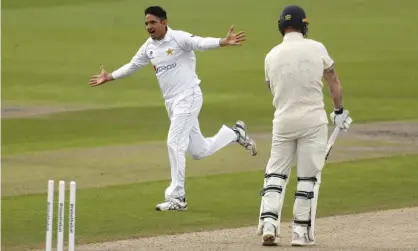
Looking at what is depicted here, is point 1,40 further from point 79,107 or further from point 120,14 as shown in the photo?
point 79,107

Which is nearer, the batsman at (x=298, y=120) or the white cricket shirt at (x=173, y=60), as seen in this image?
the batsman at (x=298, y=120)

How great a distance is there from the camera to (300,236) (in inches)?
472

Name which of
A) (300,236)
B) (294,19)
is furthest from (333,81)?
(300,236)

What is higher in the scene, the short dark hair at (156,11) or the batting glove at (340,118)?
the short dark hair at (156,11)

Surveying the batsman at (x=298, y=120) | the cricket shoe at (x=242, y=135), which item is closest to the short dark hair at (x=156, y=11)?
the cricket shoe at (x=242, y=135)

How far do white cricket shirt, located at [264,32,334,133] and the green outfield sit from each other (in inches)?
73.7

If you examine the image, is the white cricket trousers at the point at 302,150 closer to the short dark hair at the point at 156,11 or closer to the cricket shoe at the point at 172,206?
the cricket shoe at the point at 172,206

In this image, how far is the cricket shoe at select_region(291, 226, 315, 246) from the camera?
1199 cm

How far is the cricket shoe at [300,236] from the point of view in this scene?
39.3ft

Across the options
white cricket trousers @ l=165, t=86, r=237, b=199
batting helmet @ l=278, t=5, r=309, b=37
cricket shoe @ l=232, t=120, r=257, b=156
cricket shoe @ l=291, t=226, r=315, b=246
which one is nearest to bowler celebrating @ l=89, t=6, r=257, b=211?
white cricket trousers @ l=165, t=86, r=237, b=199

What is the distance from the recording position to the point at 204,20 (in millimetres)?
38656

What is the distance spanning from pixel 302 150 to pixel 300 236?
2.40 ft

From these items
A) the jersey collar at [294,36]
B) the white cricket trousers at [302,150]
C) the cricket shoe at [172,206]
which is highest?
the jersey collar at [294,36]

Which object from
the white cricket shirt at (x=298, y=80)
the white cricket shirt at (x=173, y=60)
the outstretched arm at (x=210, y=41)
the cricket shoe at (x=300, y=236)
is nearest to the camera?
the white cricket shirt at (x=298, y=80)
